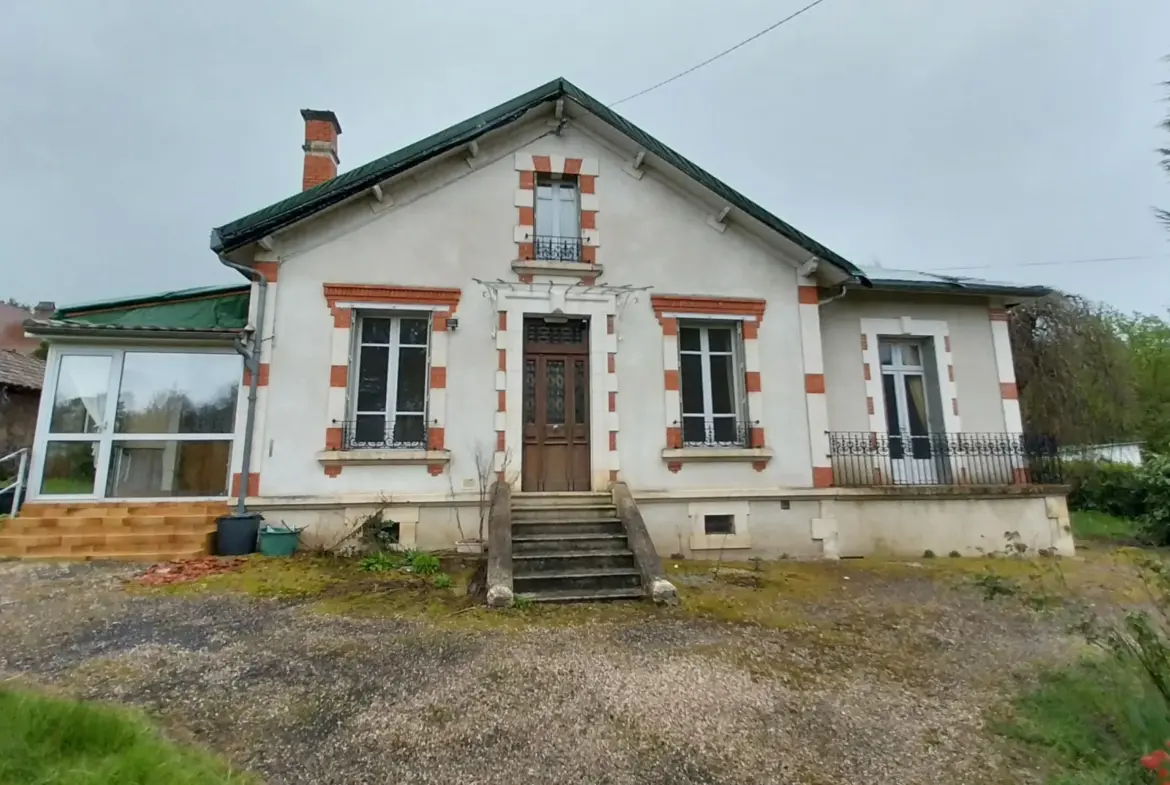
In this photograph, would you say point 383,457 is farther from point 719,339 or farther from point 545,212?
point 719,339

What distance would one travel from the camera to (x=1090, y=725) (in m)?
3.06

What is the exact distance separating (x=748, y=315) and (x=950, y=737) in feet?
20.1

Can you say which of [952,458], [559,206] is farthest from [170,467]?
[952,458]

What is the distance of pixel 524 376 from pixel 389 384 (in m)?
1.79

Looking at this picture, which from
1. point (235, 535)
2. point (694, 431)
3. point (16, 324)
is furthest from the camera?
point (16, 324)

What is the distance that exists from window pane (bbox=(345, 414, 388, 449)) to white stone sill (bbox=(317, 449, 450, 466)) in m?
0.17

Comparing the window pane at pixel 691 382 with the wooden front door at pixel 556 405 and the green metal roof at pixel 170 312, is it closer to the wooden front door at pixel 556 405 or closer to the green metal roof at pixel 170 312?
the wooden front door at pixel 556 405

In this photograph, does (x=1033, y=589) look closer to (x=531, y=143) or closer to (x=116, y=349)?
(x=531, y=143)

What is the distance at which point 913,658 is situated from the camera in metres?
4.21

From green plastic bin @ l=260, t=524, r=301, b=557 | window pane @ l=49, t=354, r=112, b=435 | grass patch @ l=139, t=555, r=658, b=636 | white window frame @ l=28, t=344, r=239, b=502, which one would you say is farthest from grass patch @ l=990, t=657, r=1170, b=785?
window pane @ l=49, t=354, r=112, b=435

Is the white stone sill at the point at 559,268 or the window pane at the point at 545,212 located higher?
the window pane at the point at 545,212

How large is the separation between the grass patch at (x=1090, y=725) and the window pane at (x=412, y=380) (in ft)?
21.7

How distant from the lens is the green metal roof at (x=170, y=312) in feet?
25.0

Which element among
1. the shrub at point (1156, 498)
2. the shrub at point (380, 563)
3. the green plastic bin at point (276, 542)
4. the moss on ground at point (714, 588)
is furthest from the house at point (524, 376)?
the shrub at point (1156, 498)
